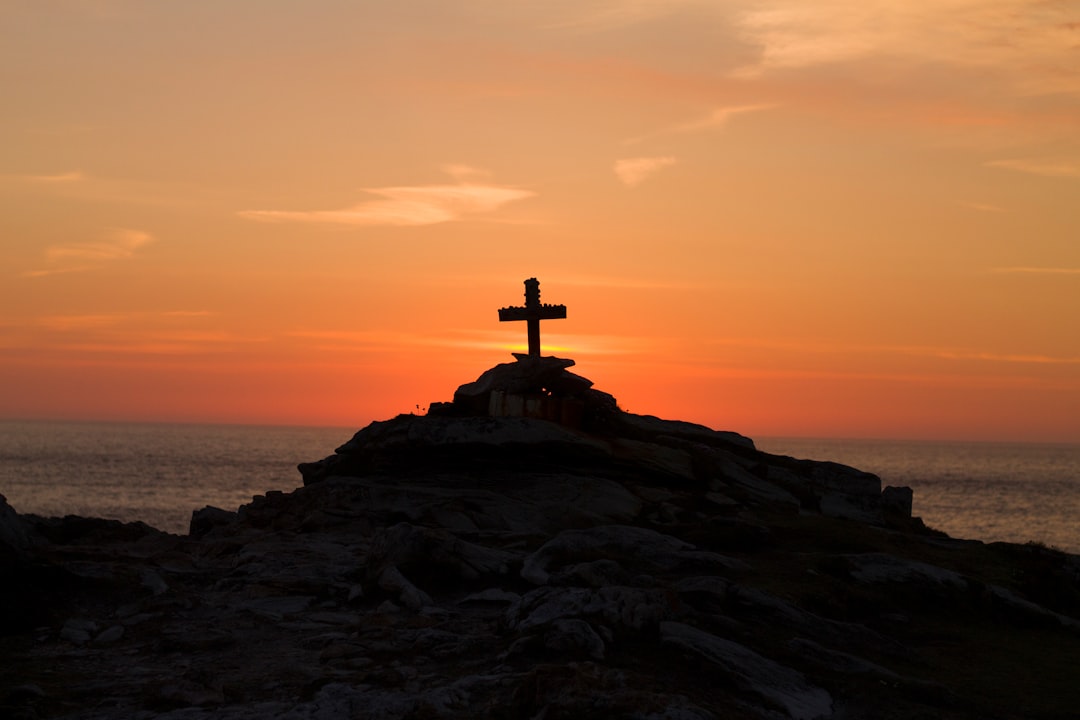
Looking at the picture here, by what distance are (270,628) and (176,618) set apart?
70.7 inches

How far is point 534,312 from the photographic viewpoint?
32.6 meters

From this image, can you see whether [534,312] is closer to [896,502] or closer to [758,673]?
[896,502]

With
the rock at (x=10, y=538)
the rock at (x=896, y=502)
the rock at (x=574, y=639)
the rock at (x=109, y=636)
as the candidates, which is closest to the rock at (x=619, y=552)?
the rock at (x=574, y=639)

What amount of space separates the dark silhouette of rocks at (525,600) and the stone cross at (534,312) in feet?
5.38

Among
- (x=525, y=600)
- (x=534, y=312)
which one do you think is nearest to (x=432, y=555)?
(x=525, y=600)

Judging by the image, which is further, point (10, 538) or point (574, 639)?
point (10, 538)

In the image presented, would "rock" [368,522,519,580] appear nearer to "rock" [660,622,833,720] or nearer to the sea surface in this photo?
"rock" [660,622,833,720]

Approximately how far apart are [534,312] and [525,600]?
1779 centimetres

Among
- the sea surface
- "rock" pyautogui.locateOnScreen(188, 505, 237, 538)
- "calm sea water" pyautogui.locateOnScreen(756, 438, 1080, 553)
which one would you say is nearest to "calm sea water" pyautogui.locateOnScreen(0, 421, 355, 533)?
the sea surface

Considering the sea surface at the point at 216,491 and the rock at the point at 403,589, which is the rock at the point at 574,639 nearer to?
the rock at the point at 403,589

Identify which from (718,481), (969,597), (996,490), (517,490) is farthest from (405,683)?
(996,490)

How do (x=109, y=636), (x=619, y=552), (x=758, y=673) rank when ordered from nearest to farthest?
(x=758, y=673), (x=109, y=636), (x=619, y=552)

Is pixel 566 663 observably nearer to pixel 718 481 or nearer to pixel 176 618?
pixel 176 618

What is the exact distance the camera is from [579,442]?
28531 millimetres
